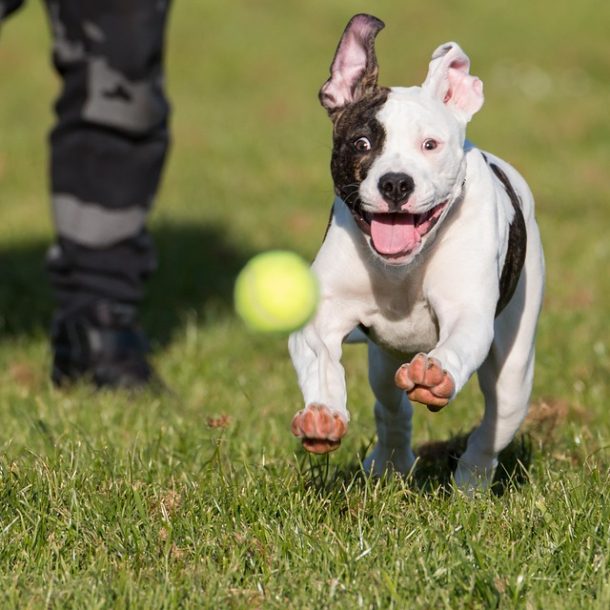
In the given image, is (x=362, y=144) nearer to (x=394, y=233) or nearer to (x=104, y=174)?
(x=394, y=233)

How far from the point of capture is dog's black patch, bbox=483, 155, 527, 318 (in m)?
4.39

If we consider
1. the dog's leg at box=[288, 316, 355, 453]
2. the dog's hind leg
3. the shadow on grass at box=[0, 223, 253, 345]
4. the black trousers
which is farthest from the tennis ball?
the shadow on grass at box=[0, 223, 253, 345]

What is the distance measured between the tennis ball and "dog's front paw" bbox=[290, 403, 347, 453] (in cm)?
42

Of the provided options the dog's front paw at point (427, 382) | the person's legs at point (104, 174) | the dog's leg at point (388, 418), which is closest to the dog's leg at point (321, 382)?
the dog's front paw at point (427, 382)

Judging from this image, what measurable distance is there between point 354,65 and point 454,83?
1.10ft

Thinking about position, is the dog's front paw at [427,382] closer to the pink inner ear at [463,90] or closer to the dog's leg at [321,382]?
the dog's leg at [321,382]

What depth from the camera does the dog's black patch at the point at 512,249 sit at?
14.4ft

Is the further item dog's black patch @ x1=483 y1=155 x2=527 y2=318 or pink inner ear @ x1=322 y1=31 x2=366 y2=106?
dog's black patch @ x1=483 y1=155 x2=527 y2=318

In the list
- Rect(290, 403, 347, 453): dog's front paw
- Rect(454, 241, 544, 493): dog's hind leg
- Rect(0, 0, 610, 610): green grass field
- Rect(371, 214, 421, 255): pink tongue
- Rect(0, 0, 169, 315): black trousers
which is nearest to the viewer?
Rect(0, 0, 610, 610): green grass field

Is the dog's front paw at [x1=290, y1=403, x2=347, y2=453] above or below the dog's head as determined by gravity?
below

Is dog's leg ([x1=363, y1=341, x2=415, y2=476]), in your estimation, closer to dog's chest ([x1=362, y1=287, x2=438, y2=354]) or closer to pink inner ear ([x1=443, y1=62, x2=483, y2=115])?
dog's chest ([x1=362, y1=287, x2=438, y2=354])

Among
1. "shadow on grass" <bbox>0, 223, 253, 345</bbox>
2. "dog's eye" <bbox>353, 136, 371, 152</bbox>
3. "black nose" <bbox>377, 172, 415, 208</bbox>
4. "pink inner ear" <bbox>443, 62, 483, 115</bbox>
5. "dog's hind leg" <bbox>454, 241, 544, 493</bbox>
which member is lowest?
"shadow on grass" <bbox>0, 223, 253, 345</bbox>

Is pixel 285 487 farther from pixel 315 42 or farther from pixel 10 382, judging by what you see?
pixel 315 42

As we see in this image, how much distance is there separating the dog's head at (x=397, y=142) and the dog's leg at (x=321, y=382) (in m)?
0.36
